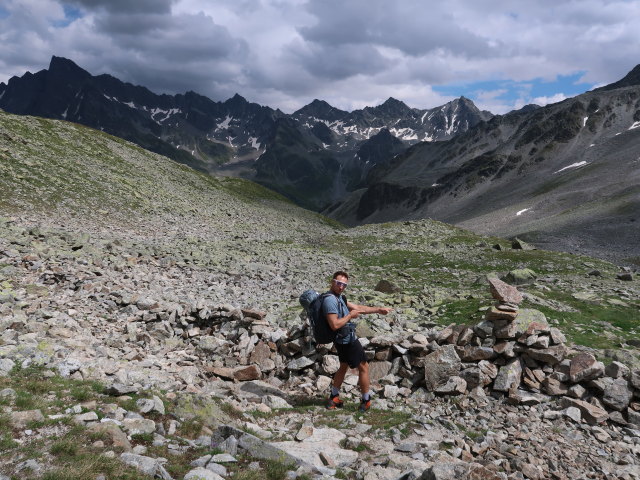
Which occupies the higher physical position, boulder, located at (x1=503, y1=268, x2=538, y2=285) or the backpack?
the backpack

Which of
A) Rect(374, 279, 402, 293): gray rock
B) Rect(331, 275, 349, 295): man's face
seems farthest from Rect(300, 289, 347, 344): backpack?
Rect(374, 279, 402, 293): gray rock

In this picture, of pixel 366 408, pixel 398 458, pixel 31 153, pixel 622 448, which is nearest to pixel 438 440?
pixel 398 458

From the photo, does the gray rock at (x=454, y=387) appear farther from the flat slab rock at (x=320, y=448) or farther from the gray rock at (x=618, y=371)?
the gray rock at (x=618, y=371)

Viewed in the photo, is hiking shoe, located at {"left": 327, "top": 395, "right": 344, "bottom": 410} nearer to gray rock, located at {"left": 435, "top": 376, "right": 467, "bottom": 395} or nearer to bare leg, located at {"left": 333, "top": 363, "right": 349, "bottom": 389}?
bare leg, located at {"left": 333, "top": 363, "right": 349, "bottom": 389}

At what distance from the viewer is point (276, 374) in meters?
13.9

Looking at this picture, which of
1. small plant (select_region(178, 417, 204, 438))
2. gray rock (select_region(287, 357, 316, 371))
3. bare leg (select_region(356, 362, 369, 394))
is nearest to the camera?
small plant (select_region(178, 417, 204, 438))

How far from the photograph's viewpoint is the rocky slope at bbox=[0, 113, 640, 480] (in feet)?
24.3

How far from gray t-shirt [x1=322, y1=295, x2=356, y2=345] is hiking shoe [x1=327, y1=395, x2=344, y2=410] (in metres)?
1.68

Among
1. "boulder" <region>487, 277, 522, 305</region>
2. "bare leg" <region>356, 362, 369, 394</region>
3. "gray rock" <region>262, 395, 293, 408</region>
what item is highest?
"boulder" <region>487, 277, 522, 305</region>

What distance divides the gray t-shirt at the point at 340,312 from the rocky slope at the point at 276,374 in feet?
6.82

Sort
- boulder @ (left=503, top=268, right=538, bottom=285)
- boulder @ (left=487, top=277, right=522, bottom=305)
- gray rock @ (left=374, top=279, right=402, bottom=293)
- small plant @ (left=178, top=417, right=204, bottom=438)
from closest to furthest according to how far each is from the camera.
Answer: small plant @ (left=178, top=417, right=204, bottom=438) → boulder @ (left=487, top=277, right=522, bottom=305) → gray rock @ (left=374, top=279, right=402, bottom=293) → boulder @ (left=503, top=268, right=538, bottom=285)

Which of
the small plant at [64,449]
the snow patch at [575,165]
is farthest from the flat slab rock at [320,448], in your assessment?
the snow patch at [575,165]

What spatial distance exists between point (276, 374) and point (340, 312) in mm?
4404

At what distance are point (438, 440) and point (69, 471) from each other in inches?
303
